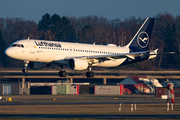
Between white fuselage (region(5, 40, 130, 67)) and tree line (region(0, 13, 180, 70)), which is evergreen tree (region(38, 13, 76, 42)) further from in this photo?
white fuselage (region(5, 40, 130, 67))

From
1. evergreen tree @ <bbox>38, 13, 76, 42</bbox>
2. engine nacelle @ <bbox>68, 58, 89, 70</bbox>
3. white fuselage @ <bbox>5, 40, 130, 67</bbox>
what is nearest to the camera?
white fuselage @ <bbox>5, 40, 130, 67</bbox>

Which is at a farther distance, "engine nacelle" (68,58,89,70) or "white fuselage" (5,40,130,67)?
"engine nacelle" (68,58,89,70)

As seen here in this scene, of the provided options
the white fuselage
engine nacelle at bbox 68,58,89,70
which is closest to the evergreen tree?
the white fuselage

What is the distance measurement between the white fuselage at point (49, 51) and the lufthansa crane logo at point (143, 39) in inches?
410

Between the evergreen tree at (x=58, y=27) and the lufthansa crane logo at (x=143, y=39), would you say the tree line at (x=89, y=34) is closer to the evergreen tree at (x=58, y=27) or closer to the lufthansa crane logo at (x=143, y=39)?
the evergreen tree at (x=58, y=27)

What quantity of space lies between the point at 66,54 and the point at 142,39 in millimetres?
19687

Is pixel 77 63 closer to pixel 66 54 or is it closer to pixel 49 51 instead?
pixel 66 54

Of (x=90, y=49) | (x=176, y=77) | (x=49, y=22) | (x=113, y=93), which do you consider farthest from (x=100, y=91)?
(x=49, y=22)

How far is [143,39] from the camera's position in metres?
67.8

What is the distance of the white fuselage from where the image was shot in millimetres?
50375

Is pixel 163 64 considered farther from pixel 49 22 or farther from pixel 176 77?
pixel 49 22

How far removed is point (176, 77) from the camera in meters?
94.5

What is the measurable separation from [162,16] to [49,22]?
59691 mm

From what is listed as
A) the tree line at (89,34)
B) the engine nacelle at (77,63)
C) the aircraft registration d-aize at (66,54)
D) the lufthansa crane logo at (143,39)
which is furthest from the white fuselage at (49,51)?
the tree line at (89,34)
